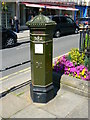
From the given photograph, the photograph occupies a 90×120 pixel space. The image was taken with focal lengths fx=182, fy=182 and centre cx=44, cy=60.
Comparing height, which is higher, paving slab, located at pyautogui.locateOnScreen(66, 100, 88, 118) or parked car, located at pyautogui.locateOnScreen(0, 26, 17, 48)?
parked car, located at pyautogui.locateOnScreen(0, 26, 17, 48)

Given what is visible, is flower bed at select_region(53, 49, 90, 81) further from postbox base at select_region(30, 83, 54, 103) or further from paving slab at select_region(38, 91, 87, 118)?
postbox base at select_region(30, 83, 54, 103)

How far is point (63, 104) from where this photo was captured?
417 cm

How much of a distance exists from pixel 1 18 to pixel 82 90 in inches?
661

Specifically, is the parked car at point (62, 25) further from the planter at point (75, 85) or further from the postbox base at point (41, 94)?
the postbox base at point (41, 94)

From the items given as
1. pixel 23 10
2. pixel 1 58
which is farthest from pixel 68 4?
pixel 1 58

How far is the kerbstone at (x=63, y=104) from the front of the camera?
3855 millimetres

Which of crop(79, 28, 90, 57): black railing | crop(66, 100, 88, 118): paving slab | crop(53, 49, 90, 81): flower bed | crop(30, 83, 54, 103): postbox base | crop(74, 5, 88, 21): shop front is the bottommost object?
crop(66, 100, 88, 118): paving slab

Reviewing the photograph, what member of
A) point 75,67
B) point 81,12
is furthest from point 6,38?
point 81,12

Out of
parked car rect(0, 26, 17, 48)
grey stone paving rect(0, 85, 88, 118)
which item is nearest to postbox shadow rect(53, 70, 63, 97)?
grey stone paving rect(0, 85, 88, 118)

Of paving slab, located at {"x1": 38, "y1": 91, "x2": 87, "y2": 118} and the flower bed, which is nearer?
paving slab, located at {"x1": 38, "y1": 91, "x2": 87, "y2": 118}

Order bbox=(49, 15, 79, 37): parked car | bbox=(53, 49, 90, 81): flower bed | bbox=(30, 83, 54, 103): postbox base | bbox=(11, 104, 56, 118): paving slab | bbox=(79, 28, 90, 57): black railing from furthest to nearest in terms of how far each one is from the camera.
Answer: bbox=(49, 15, 79, 37): parked car
bbox=(79, 28, 90, 57): black railing
bbox=(53, 49, 90, 81): flower bed
bbox=(30, 83, 54, 103): postbox base
bbox=(11, 104, 56, 118): paving slab

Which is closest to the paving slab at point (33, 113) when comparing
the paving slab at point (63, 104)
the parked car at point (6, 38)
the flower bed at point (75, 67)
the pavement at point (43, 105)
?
the pavement at point (43, 105)

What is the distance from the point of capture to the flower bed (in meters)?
4.88

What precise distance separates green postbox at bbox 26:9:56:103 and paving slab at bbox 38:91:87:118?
183mm
